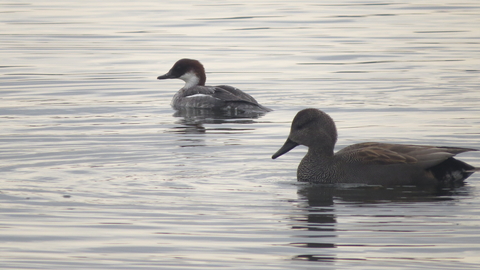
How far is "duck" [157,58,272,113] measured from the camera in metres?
15.1

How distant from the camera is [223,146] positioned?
11344mm

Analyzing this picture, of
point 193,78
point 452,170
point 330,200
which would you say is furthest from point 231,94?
point 330,200

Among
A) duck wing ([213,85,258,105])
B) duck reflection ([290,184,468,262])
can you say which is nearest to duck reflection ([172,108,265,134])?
duck wing ([213,85,258,105])

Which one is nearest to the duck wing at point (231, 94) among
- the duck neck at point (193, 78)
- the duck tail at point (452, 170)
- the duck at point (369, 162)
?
the duck neck at point (193, 78)

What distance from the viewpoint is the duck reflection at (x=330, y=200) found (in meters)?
7.10

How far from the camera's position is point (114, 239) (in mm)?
7137

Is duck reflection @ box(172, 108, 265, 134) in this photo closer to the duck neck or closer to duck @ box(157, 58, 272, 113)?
duck @ box(157, 58, 272, 113)

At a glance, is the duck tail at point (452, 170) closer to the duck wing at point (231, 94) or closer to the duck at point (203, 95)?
the duck at point (203, 95)

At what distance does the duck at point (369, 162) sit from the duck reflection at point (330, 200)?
106 mm

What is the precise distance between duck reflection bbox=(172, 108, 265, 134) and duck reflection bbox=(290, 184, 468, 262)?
4101 mm

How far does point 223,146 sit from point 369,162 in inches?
108

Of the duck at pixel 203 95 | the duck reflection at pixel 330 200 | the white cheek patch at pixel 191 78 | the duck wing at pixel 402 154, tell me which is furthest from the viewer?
the white cheek patch at pixel 191 78

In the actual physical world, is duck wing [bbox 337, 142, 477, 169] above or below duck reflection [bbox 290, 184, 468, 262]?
above

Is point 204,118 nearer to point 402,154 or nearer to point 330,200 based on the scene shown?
point 402,154
